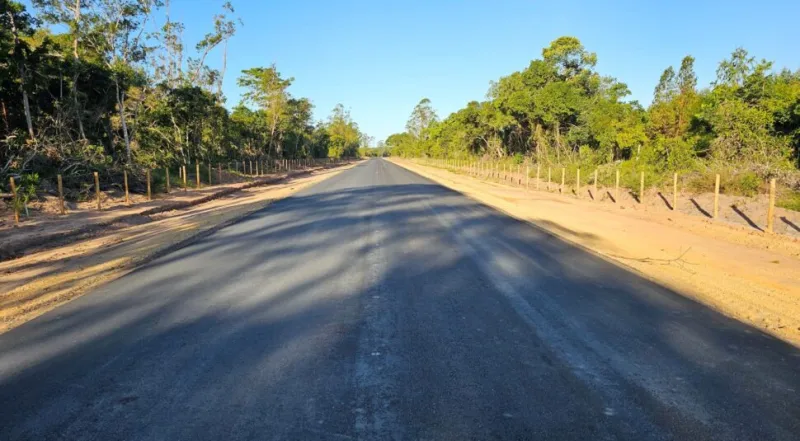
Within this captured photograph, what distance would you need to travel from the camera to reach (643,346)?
15.3ft

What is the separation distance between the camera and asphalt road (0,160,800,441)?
10.8 ft

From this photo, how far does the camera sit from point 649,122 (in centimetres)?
2752

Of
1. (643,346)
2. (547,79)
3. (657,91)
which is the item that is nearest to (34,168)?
(643,346)

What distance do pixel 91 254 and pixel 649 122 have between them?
27.1m

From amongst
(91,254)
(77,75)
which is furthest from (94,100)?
(91,254)

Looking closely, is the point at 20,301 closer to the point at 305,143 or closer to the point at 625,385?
the point at 625,385

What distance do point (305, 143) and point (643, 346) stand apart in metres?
66.3

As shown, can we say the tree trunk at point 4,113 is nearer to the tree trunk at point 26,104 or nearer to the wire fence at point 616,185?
the tree trunk at point 26,104

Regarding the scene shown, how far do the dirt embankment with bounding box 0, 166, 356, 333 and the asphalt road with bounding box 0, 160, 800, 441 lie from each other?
2.03ft

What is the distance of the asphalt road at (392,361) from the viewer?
3.30m

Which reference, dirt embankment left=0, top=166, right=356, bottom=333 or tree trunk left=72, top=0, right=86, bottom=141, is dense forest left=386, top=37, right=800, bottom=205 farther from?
tree trunk left=72, top=0, right=86, bottom=141

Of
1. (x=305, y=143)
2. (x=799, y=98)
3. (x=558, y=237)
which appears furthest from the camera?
(x=305, y=143)

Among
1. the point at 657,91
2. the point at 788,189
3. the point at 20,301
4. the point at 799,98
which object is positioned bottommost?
the point at 20,301

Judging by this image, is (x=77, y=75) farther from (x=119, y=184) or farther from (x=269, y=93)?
(x=269, y=93)
